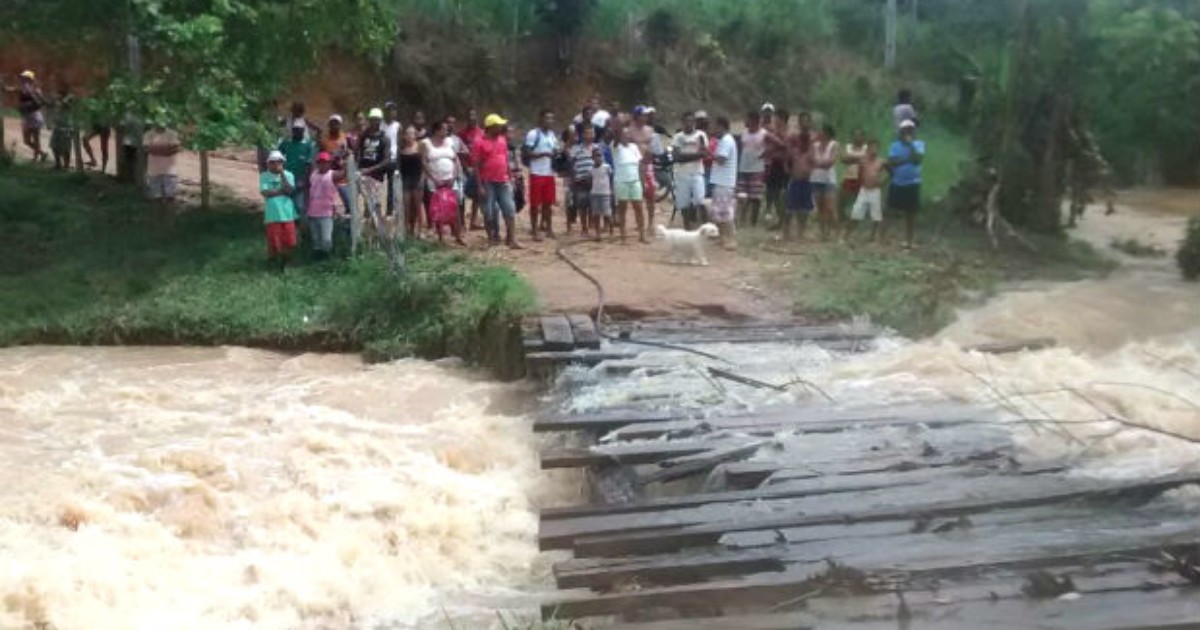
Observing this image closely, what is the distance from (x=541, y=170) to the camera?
14312 mm

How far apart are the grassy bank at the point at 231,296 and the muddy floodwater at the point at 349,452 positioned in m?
0.31

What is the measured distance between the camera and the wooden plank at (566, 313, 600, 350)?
10.6m

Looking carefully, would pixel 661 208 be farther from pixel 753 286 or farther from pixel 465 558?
pixel 465 558

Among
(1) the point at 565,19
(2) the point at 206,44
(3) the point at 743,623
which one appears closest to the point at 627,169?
(2) the point at 206,44

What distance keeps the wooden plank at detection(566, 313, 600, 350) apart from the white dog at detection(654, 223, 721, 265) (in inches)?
77.6

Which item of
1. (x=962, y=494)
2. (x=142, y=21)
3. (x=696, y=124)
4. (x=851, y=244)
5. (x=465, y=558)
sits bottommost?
(x=465, y=558)

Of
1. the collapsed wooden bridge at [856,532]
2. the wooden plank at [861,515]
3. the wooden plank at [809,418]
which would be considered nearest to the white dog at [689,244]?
the wooden plank at [809,418]

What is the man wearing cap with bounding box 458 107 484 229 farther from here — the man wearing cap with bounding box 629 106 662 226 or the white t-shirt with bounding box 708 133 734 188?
the white t-shirt with bounding box 708 133 734 188

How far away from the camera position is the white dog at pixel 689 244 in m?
13.0

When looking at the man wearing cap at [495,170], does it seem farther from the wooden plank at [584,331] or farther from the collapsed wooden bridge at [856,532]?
the collapsed wooden bridge at [856,532]

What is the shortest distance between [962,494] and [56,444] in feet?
20.0

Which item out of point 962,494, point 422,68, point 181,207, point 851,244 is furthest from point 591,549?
point 422,68

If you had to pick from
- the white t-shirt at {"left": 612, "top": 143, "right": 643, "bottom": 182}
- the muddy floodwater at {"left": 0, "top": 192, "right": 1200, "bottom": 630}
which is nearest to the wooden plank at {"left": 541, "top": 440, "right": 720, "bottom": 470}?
the muddy floodwater at {"left": 0, "top": 192, "right": 1200, "bottom": 630}

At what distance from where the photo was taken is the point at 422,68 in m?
24.5
